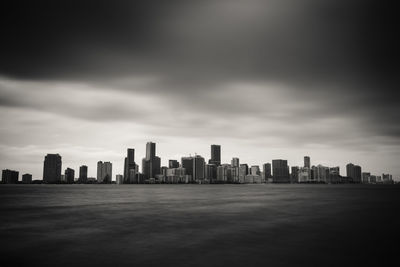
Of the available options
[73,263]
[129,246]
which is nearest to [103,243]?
[129,246]

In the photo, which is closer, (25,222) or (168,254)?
(168,254)

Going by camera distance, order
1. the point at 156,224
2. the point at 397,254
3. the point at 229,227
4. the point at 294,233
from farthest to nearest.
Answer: the point at 156,224
the point at 229,227
the point at 294,233
the point at 397,254

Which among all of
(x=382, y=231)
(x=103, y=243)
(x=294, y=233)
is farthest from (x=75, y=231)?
(x=382, y=231)

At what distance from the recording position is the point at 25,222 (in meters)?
44.2

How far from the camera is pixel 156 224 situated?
1625 inches

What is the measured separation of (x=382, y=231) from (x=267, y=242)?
1565 centimetres

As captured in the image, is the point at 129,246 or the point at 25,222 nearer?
the point at 129,246

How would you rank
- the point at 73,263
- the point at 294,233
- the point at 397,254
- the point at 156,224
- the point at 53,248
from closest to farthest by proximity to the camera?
the point at 73,263 < the point at 397,254 < the point at 53,248 < the point at 294,233 < the point at 156,224

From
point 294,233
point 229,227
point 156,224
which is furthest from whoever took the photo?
point 156,224

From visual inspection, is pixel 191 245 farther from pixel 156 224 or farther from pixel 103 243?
pixel 156 224

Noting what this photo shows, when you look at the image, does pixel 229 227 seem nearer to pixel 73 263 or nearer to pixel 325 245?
pixel 325 245

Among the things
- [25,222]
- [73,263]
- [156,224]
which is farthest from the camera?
[25,222]

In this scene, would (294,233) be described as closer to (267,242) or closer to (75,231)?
(267,242)

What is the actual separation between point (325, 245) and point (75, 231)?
26754mm
